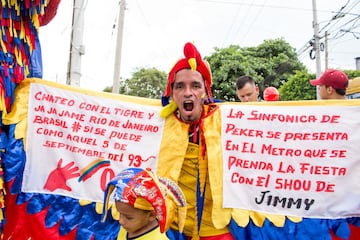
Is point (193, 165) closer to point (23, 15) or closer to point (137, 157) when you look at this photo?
point (137, 157)

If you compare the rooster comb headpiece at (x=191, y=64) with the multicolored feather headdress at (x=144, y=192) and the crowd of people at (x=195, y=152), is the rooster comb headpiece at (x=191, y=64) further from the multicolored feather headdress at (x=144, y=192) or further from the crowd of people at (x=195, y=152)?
the multicolored feather headdress at (x=144, y=192)

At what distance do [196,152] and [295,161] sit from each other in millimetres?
537

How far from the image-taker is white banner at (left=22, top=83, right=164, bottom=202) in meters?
2.35

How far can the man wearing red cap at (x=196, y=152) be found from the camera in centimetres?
212

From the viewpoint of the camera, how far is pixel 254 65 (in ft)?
55.7

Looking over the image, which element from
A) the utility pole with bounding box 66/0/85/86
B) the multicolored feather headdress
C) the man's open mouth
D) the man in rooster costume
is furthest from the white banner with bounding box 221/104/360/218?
the utility pole with bounding box 66/0/85/86

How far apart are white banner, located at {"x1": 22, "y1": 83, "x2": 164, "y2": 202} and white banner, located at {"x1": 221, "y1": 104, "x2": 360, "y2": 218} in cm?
49

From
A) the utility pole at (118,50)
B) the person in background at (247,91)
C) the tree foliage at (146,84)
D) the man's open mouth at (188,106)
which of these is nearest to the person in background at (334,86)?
the person in background at (247,91)

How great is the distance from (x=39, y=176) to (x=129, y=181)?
964mm

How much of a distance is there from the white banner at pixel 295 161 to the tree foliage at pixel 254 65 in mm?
12483

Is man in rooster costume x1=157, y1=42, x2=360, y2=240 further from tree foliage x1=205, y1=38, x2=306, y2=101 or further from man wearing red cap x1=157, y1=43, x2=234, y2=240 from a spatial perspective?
tree foliage x1=205, y1=38, x2=306, y2=101

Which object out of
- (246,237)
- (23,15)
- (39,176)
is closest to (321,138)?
(246,237)

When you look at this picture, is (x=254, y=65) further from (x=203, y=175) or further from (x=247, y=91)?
(x=203, y=175)

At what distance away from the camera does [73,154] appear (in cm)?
240
